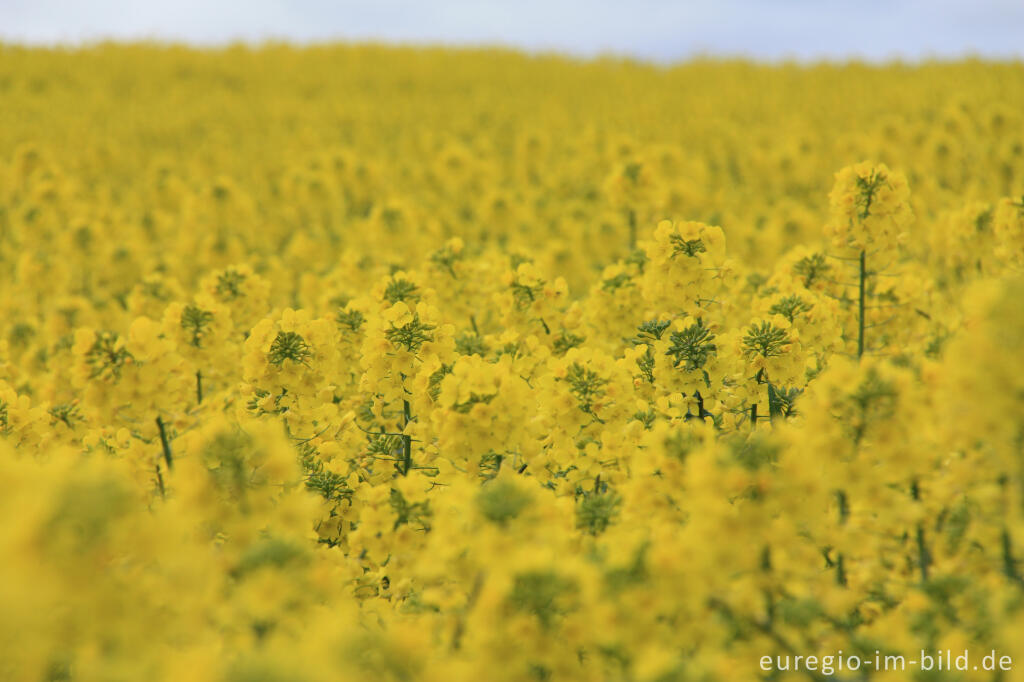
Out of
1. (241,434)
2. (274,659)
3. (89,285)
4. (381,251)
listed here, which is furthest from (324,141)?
(274,659)

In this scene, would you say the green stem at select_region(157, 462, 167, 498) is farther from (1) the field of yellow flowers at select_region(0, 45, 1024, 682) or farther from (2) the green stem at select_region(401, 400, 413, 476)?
(2) the green stem at select_region(401, 400, 413, 476)

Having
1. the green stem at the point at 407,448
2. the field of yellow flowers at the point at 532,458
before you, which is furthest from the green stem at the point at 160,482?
the green stem at the point at 407,448

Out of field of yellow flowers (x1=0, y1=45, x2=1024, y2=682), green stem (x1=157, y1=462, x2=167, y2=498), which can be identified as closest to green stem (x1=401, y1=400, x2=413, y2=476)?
field of yellow flowers (x1=0, y1=45, x2=1024, y2=682)

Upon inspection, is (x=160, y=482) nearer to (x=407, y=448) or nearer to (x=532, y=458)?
(x=407, y=448)

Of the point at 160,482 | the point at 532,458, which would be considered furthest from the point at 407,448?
the point at 160,482

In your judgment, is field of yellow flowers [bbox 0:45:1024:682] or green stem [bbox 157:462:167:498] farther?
green stem [bbox 157:462:167:498]

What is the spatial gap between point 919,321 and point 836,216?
4.50 feet

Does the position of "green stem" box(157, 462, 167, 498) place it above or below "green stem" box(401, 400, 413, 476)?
below

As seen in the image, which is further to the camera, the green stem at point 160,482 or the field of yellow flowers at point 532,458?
the green stem at point 160,482

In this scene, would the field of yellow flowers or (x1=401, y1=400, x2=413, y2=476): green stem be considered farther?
(x1=401, y1=400, x2=413, y2=476): green stem

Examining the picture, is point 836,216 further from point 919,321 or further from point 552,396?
point 552,396

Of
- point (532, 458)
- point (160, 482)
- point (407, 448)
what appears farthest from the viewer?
point (160, 482)

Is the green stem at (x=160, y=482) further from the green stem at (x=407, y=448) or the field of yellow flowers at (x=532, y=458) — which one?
the green stem at (x=407, y=448)

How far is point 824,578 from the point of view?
10.2ft
